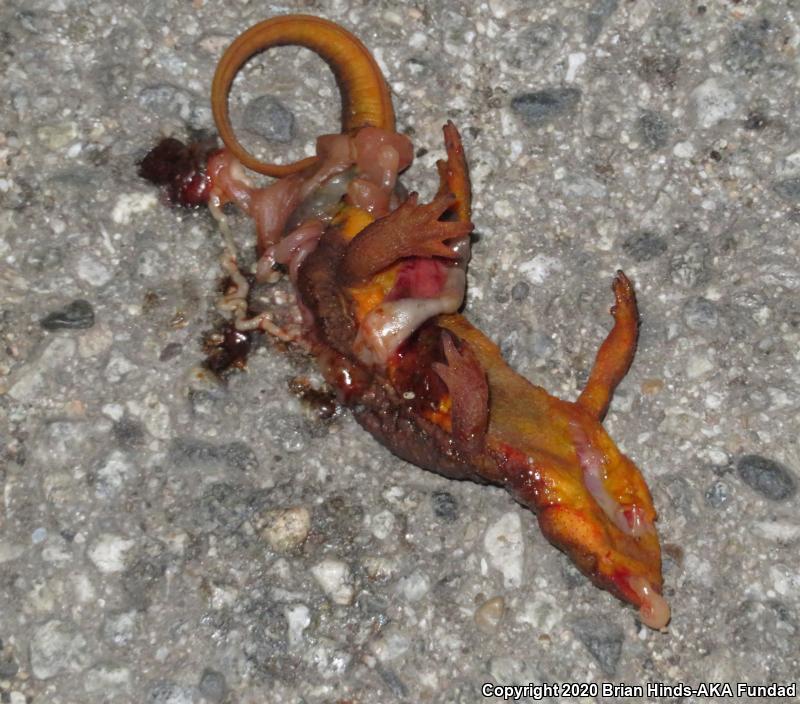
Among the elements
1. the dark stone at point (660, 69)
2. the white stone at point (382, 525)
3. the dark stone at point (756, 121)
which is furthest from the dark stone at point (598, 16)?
the white stone at point (382, 525)

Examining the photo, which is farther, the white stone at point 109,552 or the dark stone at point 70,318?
the dark stone at point 70,318

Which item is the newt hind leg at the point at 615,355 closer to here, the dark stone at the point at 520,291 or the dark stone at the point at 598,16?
the dark stone at the point at 520,291

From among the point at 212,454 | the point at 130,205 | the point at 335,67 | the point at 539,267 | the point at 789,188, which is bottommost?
the point at 212,454

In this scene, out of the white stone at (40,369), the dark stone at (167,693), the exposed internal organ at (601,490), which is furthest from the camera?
the white stone at (40,369)

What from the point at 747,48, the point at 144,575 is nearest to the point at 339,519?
the point at 144,575

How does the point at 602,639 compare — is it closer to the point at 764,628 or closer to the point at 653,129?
the point at 764,628

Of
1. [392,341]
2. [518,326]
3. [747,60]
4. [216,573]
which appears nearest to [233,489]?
[216,573]

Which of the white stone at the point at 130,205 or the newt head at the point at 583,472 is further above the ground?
the white stone at the point at 130,205
